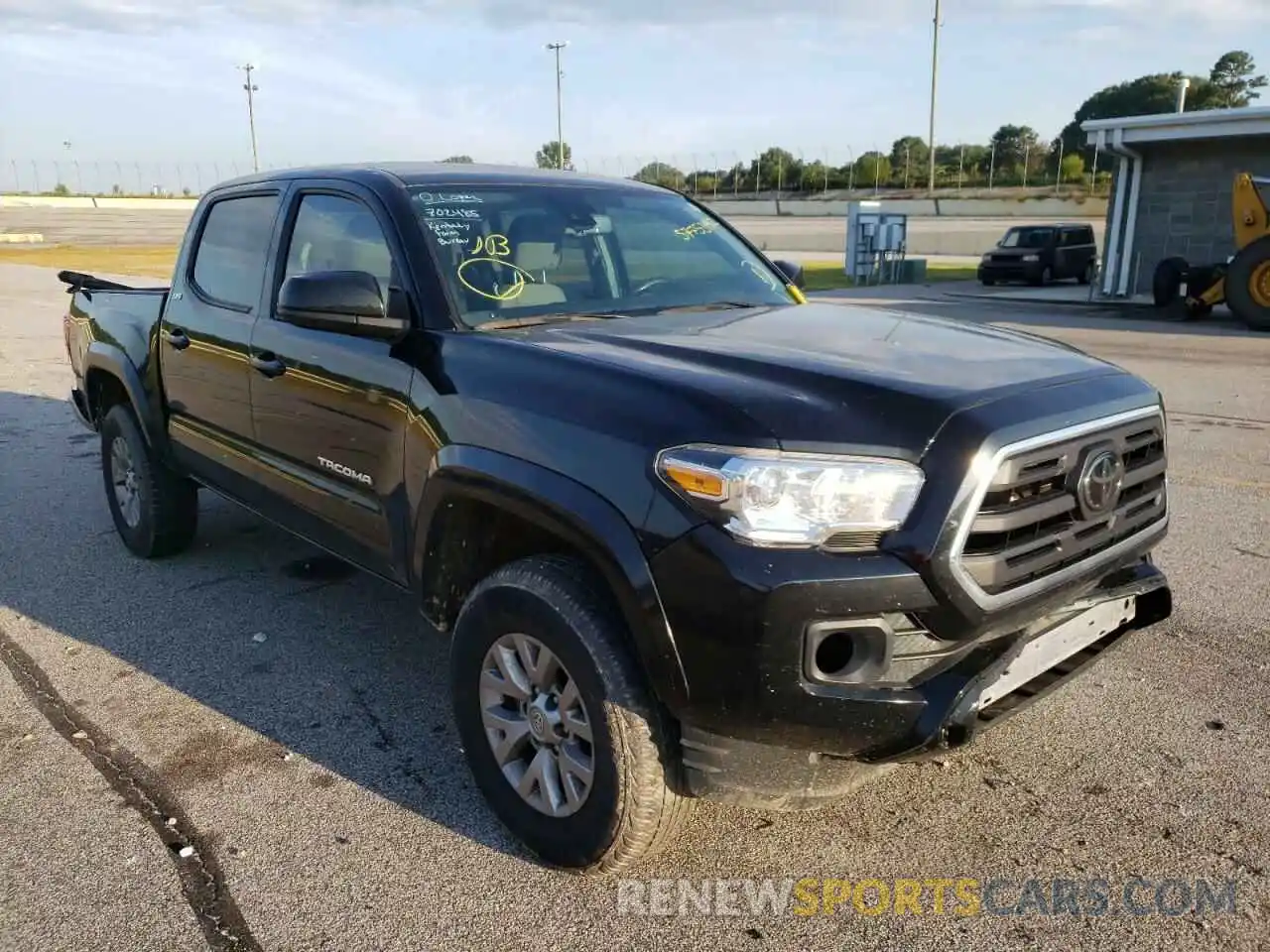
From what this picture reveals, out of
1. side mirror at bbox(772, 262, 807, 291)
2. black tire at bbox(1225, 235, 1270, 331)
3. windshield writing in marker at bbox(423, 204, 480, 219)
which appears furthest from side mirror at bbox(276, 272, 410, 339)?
black tire at bbox(1225, 235, 1270, 331)

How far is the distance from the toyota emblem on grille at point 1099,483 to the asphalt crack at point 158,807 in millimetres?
2340

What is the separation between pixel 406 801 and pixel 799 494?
65.4 inches

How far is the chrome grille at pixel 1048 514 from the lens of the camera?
2463 mm

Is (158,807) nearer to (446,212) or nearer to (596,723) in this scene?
(596,723)

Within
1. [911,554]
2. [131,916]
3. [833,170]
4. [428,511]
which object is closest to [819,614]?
[911,554]

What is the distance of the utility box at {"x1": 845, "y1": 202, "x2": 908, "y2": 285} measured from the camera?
26.0m

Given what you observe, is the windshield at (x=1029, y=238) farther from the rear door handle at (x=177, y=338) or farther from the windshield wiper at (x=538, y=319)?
the windshield wiper at (x=538, y=319)

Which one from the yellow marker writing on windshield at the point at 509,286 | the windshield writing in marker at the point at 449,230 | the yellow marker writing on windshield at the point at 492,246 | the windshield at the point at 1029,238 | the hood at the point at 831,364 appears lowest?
the windshield at the point at 1029,238

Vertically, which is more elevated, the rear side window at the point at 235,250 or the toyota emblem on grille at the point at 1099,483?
the rear side window at the point at 235,250

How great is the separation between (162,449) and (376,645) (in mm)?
1636

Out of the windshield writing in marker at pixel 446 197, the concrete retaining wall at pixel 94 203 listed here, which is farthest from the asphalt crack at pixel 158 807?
the concrete retaining wall at pixel 94 203

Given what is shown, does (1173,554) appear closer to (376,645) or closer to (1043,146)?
(376,645)

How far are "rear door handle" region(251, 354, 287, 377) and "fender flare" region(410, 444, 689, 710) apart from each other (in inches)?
50.1

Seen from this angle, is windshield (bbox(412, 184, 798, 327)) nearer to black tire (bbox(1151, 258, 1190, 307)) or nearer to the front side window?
the front side window
